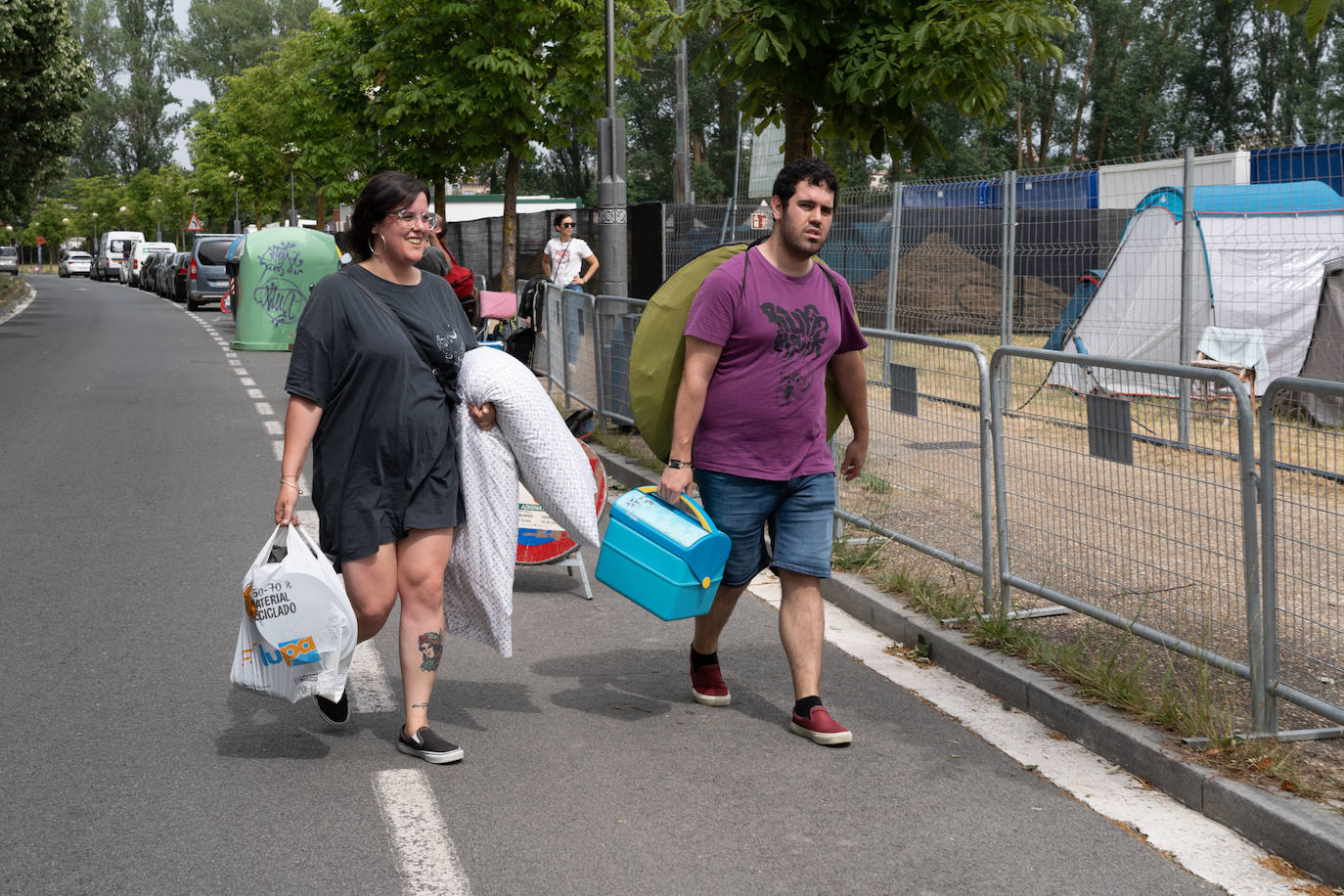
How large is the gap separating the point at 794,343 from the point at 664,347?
45 cm

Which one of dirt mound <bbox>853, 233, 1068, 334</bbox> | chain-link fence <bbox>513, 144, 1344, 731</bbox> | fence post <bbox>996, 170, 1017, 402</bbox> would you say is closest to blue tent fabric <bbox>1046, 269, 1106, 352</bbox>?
dirt mound <bbox>853, 233, 1068, 334</bbox>

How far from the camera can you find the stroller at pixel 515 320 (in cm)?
944

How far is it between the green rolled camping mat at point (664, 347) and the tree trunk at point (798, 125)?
384cm

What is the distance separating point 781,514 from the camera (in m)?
4.68

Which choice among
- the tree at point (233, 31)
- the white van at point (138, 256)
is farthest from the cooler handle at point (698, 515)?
the tree at point (233, 31)

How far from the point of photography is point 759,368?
4.51m

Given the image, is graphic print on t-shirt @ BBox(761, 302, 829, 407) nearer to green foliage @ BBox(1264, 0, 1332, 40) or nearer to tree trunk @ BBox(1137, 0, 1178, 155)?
green foliage @ BBox(1264, 0, 1332, 40)

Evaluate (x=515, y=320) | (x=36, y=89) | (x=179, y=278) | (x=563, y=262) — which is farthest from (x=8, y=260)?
(x=515, y=320)

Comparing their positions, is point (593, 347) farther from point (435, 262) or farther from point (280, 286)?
point (280, 286)

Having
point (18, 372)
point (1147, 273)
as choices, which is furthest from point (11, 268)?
point (1147, 273)

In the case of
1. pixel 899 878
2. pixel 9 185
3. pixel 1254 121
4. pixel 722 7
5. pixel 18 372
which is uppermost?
pixel 1254 121

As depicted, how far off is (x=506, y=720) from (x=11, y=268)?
91022mm

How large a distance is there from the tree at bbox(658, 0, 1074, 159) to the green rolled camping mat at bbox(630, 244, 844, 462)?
121 inches

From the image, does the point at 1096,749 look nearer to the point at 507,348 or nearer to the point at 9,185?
the point at 507,348
